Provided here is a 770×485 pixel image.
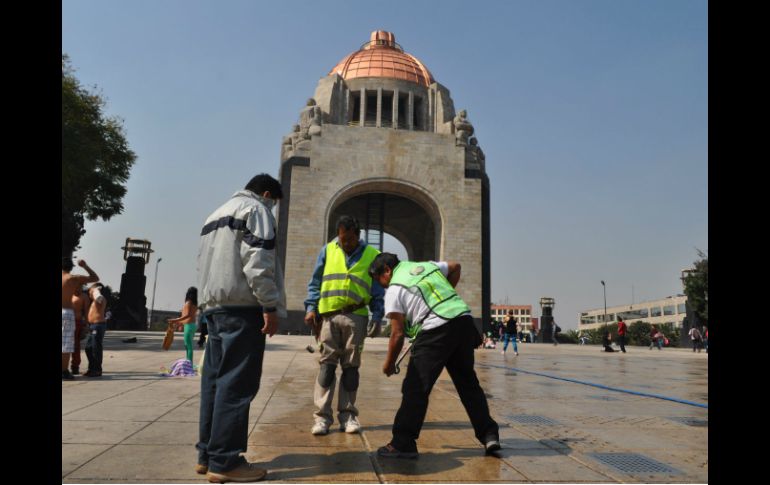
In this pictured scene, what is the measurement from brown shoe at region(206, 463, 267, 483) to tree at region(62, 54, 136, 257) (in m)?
20.2

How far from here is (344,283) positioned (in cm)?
432

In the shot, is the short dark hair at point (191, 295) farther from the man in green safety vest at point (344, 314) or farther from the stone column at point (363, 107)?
the stone column at point (363, 107)

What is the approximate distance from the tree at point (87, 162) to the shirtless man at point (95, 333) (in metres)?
13.5

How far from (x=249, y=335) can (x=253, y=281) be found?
361mm

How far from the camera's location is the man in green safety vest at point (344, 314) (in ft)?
13.9

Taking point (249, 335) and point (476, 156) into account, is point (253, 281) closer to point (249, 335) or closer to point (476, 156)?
point (249, 335)

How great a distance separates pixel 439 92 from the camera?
34.4 metres

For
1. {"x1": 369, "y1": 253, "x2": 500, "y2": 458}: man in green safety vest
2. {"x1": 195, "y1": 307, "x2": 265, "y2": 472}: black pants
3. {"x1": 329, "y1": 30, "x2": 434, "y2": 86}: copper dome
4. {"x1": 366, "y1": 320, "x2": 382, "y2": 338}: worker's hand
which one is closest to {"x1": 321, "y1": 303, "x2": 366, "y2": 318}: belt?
{"x1": 366, "y1": 320, "x2": 382, "y2": 338}: worker's hand

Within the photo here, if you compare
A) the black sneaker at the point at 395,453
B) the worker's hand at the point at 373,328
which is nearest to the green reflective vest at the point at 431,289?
the worker's hand at the point at 373,328

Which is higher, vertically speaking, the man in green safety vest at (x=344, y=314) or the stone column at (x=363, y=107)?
the stone column at (x=363, y=107)

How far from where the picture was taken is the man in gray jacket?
3059 mm

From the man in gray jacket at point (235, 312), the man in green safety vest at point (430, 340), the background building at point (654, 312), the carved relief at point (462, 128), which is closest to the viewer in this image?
the man in gray jacket at point (235, 312)
